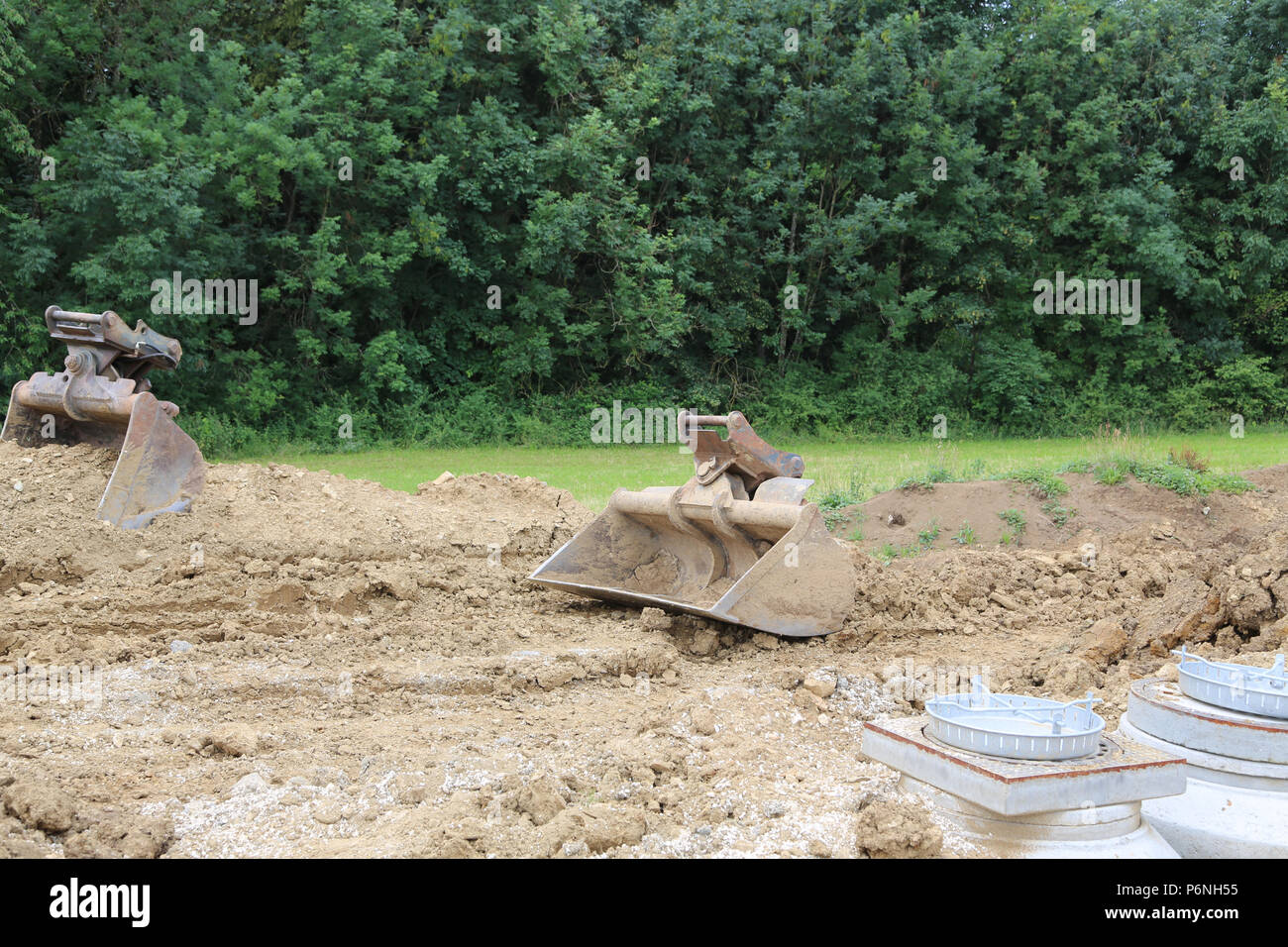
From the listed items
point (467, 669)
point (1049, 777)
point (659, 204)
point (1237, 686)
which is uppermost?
point (659, 204)

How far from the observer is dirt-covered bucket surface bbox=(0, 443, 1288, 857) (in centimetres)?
350

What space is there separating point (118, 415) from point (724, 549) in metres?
4.11

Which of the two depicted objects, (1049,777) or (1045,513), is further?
(1045,513)

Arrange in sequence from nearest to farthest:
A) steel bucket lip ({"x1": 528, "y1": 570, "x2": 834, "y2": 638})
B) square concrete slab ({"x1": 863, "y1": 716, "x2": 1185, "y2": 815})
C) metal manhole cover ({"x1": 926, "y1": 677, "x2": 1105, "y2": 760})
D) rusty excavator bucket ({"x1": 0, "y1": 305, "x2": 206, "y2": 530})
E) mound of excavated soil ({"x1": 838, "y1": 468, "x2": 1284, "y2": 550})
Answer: square concrete slab ({"x1": 863, "y1": 716, "x2": 1185, "y2": 815}) → metal manhole cover ({"x1": 926, "y1": 677, "x2": 1105, "y2": 760}) → steel bucket lip ({"x1": 528, "y1": 570, "x2": 834, "y2": 638}) → rusty excavator bucket ({"x1": 0, "y1": 305, "x2": 206, "y2": 530}) → mound of excavated soil ({"x1": 838, "y1": 468, "x2": 1284, "y2": 550})

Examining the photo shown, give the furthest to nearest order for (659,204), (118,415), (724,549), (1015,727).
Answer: (659,204)
(118,415)
(724,549)
(1015,727)

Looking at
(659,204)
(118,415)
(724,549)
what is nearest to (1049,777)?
(724,549)

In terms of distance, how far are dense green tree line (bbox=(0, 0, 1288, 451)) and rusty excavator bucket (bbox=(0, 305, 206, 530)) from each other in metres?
8.17

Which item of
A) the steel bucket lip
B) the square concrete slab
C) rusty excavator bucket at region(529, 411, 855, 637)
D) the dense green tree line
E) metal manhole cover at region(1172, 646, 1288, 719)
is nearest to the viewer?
the square concrete slab

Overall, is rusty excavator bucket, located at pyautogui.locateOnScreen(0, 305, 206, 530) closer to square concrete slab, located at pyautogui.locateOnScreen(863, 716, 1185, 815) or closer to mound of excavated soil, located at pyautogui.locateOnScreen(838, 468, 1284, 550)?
mound of excavated soil, located at pyautogui.locateOnScreen(838, 468, 1284, 550)

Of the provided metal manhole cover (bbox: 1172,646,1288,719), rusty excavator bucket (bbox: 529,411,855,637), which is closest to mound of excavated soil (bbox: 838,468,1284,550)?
rusty excavator bucket (bbox: 529,411,855,637)

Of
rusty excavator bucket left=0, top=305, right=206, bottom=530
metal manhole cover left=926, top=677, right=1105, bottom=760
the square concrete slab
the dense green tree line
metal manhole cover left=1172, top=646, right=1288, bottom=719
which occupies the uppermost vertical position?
the dense green tree line

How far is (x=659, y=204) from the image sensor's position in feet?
73.6

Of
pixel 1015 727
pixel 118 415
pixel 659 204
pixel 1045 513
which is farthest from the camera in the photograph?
pixel 659 204

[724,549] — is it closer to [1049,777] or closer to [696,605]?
[696,605]
